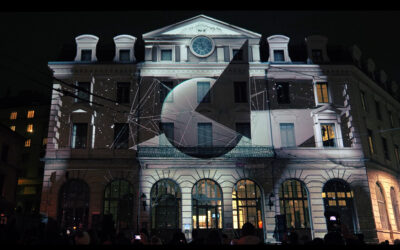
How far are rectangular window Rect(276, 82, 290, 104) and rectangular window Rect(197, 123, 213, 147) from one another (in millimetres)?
5942

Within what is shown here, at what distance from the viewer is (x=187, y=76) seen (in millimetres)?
28969

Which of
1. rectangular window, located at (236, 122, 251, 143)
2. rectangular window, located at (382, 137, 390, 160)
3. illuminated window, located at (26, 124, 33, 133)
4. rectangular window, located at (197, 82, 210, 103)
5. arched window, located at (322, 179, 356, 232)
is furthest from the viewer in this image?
illuminated window, located at (26, 124, 33, 133)

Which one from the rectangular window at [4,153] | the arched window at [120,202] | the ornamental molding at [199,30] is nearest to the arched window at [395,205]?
the ornamental molding at [199,30]

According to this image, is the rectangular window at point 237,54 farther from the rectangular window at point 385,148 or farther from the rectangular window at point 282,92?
the rectangular window at point 385,148

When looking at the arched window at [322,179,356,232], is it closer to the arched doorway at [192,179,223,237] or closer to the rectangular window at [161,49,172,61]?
the arched doorway at [192,179,223,237]

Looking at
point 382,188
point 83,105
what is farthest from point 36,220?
point 382,188

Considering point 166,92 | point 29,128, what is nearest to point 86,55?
point 166,92

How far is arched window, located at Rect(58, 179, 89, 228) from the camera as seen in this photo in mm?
25922

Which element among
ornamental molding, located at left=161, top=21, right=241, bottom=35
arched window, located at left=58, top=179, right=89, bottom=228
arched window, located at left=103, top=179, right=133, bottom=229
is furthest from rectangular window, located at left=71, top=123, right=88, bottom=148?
ornamental molding, located at left=161, top=21, right=241, bottom=35

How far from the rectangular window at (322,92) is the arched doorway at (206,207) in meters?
10.7

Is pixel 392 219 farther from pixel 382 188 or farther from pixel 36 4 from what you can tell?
pixel 36 4

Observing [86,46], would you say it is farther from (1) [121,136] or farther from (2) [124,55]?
(1) [121,136]

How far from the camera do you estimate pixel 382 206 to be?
29078 millimetres

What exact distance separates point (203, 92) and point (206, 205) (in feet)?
27.9
